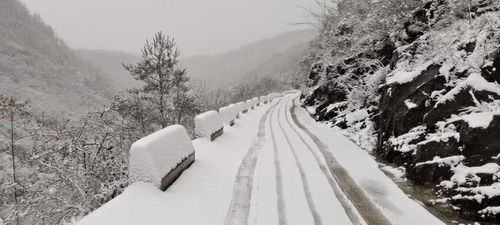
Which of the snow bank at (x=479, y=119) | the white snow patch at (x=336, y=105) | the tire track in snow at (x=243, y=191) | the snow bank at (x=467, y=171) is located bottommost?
the tire track in snow at (x=243, y=191)

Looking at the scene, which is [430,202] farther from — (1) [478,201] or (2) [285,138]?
(2) [285,138]

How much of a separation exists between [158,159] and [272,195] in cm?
243

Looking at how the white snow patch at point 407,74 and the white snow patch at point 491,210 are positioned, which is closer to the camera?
the white snow patch at point 491,210

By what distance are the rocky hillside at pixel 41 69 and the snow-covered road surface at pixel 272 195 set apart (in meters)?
73.3

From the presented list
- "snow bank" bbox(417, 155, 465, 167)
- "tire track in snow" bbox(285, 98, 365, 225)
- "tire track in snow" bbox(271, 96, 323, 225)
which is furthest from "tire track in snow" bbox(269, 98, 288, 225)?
"snow bank" bbox(417, 155, 465, 167)

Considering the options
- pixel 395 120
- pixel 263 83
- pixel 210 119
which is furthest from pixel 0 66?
pixel 395 120

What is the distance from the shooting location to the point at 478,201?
624 centimetres

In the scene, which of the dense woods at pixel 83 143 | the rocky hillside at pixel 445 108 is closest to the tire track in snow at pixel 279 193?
the rocky hillside at pixel 445 108

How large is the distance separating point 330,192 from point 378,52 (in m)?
12.6

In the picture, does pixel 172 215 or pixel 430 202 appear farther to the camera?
pixel 430 202

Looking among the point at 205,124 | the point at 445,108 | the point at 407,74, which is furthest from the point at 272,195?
the point at 407,74

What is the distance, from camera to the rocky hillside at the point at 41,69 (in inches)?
3376

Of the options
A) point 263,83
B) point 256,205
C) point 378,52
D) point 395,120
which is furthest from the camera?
point 263,83

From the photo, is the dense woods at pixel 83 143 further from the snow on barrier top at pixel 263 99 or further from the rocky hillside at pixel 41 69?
the rocky hillside at pixel 41 69
